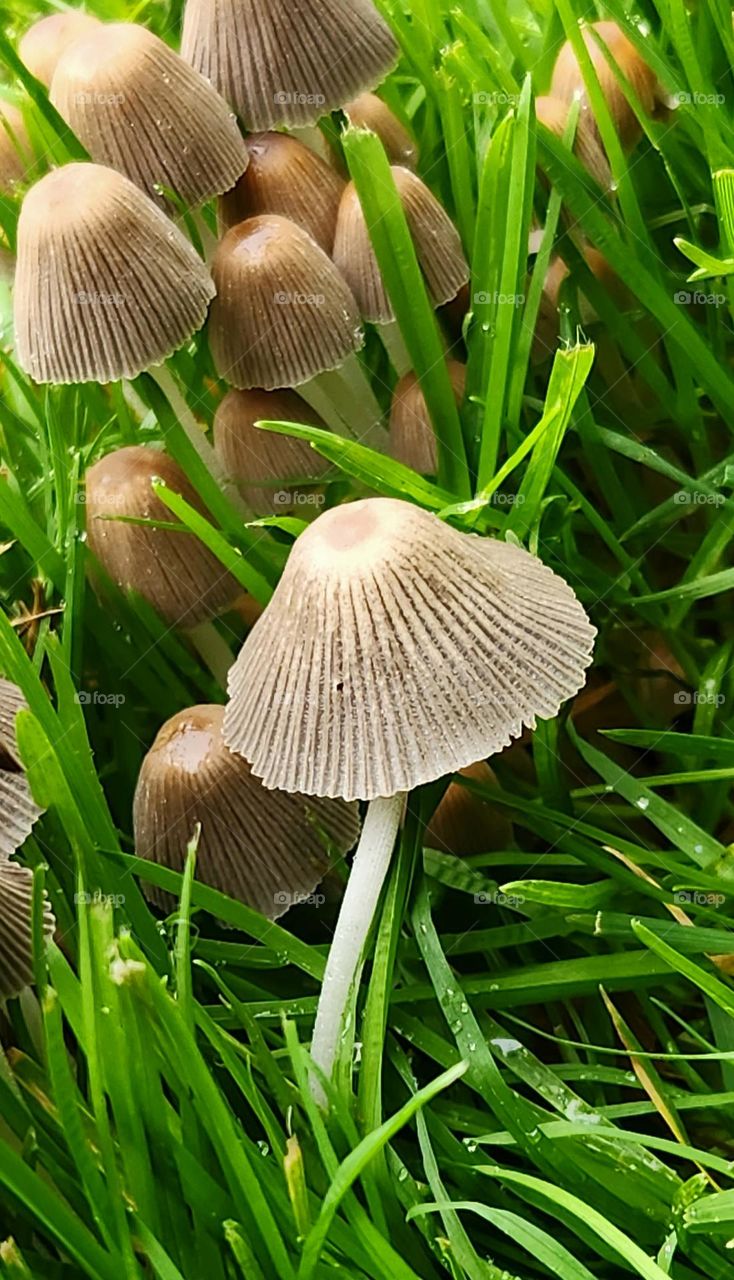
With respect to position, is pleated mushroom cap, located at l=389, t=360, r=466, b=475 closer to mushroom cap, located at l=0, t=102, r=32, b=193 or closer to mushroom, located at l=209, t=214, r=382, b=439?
mushroom, located at l=209, t=214, r=382, b=439

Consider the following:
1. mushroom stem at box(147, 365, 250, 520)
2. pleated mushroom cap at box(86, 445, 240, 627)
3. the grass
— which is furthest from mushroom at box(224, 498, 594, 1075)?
mushroom stem at box(147, 365, 250, 520)

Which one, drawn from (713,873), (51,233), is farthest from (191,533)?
(713,873)

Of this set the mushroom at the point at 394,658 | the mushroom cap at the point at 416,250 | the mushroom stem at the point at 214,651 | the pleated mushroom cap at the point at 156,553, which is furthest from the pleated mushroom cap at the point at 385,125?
the mushroom at the point at 394,658

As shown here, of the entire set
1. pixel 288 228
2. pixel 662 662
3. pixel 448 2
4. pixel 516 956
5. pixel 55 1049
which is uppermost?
pixel 448 2

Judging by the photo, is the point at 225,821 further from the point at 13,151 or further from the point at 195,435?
the point at 13,151

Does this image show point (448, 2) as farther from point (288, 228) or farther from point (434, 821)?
point (434, 821)

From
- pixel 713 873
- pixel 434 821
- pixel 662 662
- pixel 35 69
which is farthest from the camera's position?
pixel 35 69

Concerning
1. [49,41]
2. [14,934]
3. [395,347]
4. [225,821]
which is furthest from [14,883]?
[49,41]

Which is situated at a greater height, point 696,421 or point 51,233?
point 51,233
